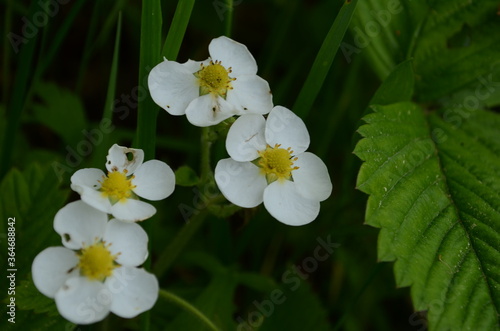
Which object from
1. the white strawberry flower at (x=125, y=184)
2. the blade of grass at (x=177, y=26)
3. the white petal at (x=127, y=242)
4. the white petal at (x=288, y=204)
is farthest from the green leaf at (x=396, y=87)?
the white petal at (x=127, y=242)

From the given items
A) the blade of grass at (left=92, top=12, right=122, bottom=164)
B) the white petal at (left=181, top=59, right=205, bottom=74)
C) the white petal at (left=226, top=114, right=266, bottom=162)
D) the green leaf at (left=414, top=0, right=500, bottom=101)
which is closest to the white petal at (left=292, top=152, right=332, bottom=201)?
the white petal at (left=226, top=114, right=266, bottom=162)

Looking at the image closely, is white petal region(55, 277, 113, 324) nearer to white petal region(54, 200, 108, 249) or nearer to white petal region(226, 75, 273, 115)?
white petal region(54, 200, 108, 249)

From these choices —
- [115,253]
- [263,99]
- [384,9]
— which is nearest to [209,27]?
[384,9]

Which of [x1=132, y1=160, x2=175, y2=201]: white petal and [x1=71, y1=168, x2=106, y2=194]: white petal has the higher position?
[x1=132, y1=160, x2=175, y2=201]: white petal

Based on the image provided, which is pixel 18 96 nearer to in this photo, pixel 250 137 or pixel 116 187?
pixel 116 187

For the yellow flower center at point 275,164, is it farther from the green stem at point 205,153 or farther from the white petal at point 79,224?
the white petal at point 79,224

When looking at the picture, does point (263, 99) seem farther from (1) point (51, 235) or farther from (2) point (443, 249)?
(1) point (51, 235)
